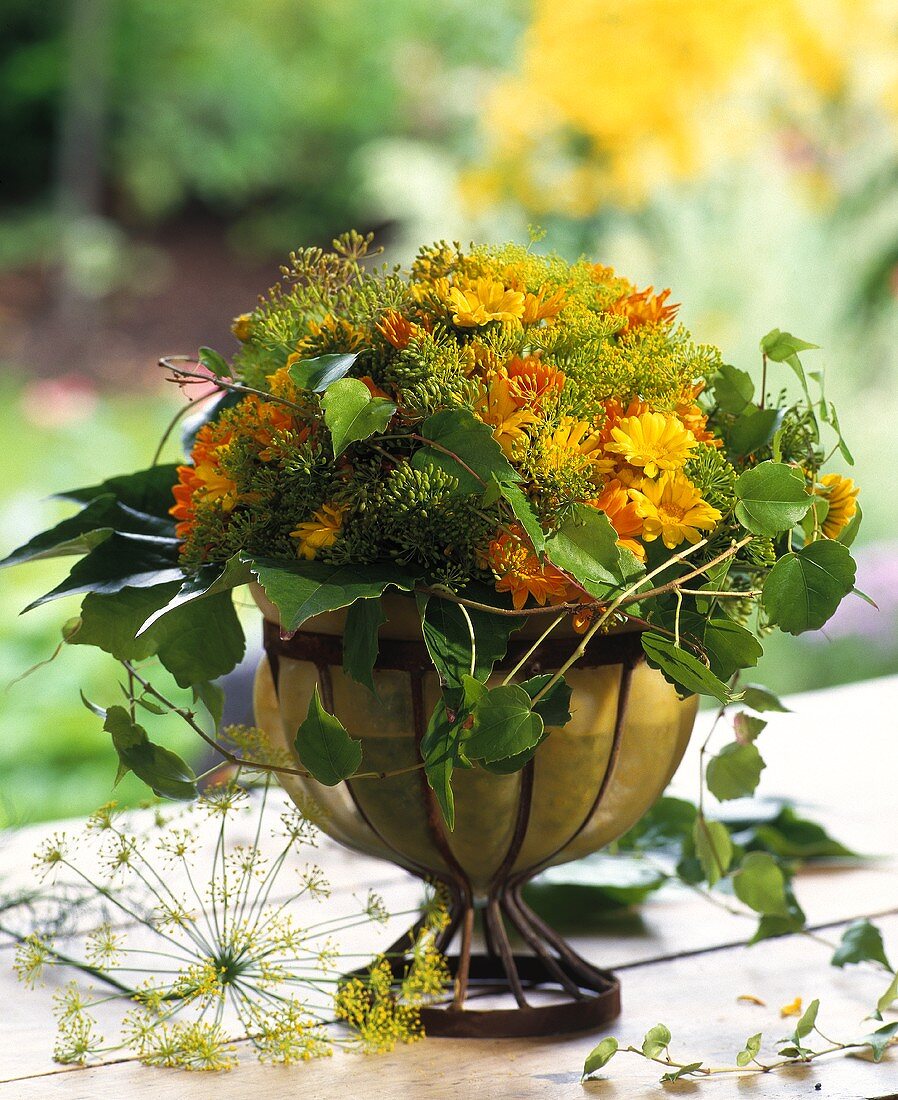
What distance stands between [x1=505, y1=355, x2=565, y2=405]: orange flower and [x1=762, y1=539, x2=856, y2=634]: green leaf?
0.11 m

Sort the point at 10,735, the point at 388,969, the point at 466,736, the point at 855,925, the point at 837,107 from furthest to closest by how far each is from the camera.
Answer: the point at 837,107
the point at 10,735
the point at 855,925
the point at 388,969
the point at 466,736

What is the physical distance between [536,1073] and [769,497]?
27 cm

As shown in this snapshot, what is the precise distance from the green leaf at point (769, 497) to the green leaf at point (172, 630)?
0.22m

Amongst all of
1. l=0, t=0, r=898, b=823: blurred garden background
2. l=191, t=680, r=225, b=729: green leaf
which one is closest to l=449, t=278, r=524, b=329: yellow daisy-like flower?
l=191, t=680, r=225, b=729: green leaf

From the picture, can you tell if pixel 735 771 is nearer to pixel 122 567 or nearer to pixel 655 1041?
pixel 655 1041

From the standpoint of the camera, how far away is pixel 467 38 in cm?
609

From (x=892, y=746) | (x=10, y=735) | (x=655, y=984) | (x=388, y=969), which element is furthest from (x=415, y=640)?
(x=10, y=735)

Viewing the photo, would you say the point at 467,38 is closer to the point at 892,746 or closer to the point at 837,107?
the point at 837,107

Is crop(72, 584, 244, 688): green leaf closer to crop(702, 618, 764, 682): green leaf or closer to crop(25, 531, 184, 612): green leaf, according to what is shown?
crop(25, 531, 184, 612): green leaf

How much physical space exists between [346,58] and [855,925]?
613 cm

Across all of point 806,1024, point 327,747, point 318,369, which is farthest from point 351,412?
point 806,1024

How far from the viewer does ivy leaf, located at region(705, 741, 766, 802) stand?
643mm

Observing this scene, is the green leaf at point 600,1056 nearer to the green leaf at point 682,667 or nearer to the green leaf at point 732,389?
the green leaf at point 682,667

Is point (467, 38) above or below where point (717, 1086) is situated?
above
